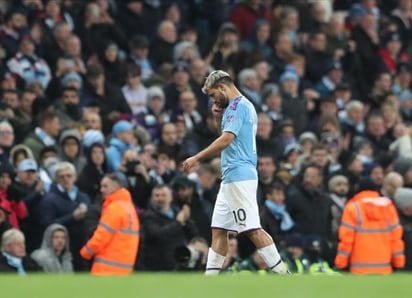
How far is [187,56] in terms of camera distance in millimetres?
23547

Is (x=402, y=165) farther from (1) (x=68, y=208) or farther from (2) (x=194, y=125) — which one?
(1) (x=68, y=208)

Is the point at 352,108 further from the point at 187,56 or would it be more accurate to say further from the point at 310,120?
the point at 187,56

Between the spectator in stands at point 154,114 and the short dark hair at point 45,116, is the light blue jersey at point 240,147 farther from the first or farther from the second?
the spectator in stands at point 154,114

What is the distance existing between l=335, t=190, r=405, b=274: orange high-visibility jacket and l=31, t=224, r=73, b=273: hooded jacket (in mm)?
2997

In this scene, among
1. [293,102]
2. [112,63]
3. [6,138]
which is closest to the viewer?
[6,138]

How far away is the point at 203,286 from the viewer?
431 inches

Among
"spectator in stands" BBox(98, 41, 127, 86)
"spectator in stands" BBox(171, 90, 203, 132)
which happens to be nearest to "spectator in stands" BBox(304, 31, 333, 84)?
"spectator in stands" BBox(98, 41, 127, 86)

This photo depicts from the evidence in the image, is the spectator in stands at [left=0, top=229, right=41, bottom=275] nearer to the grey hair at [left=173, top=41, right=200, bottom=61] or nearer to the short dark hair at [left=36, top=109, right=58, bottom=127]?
the short dark hair at [left=36, top=109, right=58, bottom=127]

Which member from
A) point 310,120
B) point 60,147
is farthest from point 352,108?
point 60,147

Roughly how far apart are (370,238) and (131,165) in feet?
10.1

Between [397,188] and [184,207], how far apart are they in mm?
2666

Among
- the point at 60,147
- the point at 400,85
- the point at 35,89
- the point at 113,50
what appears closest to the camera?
the point at 60,147

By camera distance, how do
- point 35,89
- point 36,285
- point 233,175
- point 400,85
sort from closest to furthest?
point 36,285, point 233,175, point 35,89, point 400,85

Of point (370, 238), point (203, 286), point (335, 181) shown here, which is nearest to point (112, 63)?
point (335, 181)
